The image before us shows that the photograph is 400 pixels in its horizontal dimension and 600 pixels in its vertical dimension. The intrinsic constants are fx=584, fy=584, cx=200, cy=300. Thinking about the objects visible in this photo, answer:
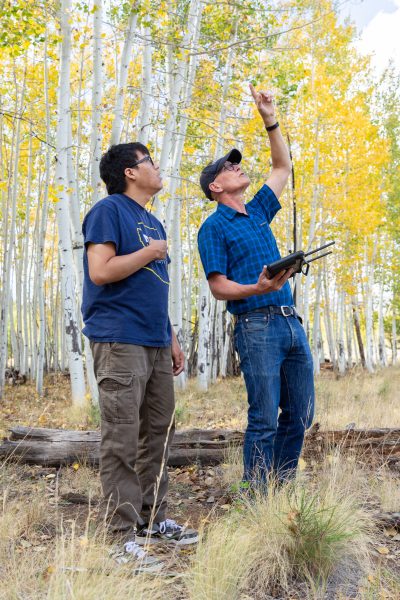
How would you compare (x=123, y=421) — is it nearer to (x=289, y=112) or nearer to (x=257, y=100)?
(x=257, y=100)

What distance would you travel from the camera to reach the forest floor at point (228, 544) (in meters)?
2.25

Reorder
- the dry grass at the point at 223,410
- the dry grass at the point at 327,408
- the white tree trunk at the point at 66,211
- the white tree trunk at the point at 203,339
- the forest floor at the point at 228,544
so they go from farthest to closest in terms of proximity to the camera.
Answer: the white tree trunk at the point at 203,339
the white tree trunk at the point at 66,211
the dry grass at the point at 223,410
the dry grass at the point at 327,408
the forest floor at the point at 228,544

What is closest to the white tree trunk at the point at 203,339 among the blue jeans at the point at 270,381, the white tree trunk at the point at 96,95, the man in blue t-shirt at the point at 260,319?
the white tree trunk at the point at 96,95

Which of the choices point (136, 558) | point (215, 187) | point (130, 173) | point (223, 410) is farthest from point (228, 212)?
point (223, 410)

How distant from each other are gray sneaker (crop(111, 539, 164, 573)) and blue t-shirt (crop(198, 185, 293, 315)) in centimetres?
133

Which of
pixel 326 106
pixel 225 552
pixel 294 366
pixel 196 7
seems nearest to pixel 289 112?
pixel 326 106

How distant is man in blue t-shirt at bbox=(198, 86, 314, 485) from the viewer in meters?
3.16

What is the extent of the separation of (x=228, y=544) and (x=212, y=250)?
152 centimetres

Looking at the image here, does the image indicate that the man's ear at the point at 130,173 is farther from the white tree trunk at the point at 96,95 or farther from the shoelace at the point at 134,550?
the white tree trunk at the point at 96,95

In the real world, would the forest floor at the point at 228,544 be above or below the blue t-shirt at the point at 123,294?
below

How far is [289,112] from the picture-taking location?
539 inches

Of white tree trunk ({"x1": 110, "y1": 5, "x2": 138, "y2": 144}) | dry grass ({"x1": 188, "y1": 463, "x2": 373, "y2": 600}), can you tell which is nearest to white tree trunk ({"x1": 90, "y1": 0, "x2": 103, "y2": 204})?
white tree trunk ({"x1": 110, "y1": 5, "x2": 138, "y2": 144})

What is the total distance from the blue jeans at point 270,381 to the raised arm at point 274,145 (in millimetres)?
860

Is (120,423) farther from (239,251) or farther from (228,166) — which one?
(228,166)
